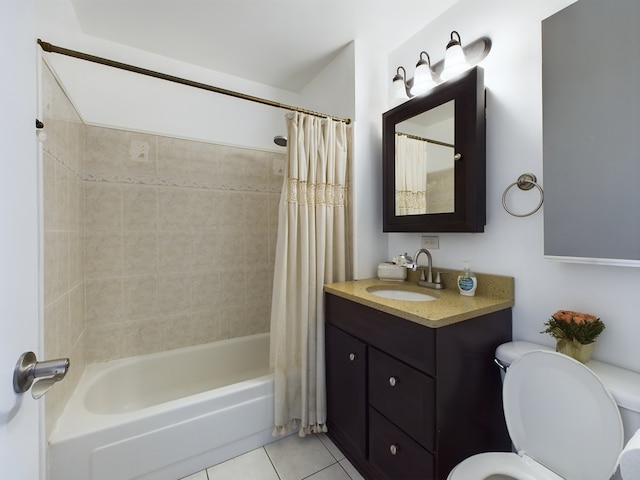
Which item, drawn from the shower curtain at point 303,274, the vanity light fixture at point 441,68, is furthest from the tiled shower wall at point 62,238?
the vanity light fixture at point 441,68

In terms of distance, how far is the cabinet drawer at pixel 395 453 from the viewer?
109 centimetres

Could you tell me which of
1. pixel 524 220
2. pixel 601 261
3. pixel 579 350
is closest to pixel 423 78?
pixel 524 220

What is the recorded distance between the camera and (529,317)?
126cm

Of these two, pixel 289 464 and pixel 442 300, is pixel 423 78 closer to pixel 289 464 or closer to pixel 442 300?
pixel 442 300

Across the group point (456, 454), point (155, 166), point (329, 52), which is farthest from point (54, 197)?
point (456, 454)

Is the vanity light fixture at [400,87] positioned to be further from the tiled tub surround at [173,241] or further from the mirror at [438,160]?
Result: the tiled tub surround at [173,241]

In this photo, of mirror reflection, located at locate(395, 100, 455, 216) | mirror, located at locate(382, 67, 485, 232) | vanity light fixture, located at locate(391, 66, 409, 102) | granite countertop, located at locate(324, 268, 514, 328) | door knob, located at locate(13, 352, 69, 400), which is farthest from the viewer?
vanity light fixture, located at locate(391, 66, 409, 102)

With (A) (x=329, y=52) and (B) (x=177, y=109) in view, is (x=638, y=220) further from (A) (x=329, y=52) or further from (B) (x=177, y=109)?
(B) (x=177, y=109)

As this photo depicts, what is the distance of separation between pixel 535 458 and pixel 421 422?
397 mm

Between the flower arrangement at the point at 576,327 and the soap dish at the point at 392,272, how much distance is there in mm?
817

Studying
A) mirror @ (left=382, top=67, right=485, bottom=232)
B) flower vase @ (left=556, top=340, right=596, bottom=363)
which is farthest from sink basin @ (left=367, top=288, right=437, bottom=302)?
flower vase @ (left=556, top=340, right=596, bottom=363)

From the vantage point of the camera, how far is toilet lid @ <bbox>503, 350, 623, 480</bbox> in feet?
2.73

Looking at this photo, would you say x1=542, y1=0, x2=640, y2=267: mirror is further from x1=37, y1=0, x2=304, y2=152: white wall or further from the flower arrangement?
x1=37, y1=0, x2=304, y2=152: white wall

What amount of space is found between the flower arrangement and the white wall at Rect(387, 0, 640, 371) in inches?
3.5
